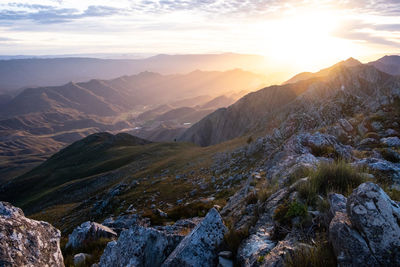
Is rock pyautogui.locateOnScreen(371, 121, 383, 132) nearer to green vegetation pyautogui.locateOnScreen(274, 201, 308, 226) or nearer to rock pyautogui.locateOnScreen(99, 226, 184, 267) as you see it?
green vegetation pyautogui.locateOnScreen(274, 201, 308, 226)

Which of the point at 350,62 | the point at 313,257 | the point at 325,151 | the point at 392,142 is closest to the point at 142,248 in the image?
the point at 313,257

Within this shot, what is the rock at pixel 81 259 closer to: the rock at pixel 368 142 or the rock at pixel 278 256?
the rock at pixel 278 256

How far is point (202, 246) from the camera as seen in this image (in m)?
6.47

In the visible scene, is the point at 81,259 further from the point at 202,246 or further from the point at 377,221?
the point at 377,221

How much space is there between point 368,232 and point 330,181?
11.3ft

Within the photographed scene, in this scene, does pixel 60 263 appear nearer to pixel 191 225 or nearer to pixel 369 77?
pixel 191 225

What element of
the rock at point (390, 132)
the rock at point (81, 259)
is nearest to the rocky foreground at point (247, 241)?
the rock at point (81, 259)

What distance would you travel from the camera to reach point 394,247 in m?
4.19

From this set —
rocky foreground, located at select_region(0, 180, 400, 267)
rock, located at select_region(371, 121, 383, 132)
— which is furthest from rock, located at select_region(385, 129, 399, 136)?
rocky foreground, located at select_region(0, 180, 400, 267)

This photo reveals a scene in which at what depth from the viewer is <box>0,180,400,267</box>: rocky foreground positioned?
4.34 m

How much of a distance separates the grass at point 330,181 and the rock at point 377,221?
8.59 ft

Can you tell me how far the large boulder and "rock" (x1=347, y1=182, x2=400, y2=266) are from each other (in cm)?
773

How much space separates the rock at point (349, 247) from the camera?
4.24m

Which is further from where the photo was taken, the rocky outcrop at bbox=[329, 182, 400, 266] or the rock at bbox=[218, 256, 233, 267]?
the rock at bbox=[218, 256, 233, 267]
